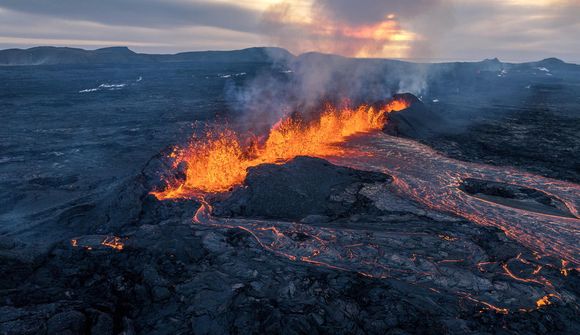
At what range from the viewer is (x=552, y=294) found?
8.06 meters

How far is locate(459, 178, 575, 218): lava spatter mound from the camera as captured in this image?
517 inches

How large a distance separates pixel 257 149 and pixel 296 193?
6343 millimetres

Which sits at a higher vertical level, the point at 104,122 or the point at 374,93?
the point at 374,93

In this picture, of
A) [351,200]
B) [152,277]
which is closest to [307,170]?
[351,200]

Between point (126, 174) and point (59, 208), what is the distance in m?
4.49

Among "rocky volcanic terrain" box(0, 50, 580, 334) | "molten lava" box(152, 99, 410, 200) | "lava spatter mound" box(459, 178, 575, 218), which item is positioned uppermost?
"molten lava" box(152, 99, 410, 200)

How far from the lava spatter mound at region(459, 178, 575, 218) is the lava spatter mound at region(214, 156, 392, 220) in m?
3.85

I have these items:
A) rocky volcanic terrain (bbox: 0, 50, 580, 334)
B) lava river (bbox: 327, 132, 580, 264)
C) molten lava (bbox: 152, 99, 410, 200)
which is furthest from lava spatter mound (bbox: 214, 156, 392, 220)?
lava river (bbox: 327, 132, 580, 264)

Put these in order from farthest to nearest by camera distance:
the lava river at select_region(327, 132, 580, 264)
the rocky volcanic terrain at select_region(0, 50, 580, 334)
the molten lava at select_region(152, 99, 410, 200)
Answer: the molten lava at select_region(152, 99, 410, 200) → the lava river at select_region(327, 132, 580, 264) → the rocky volcanic terrain at select_region(0, 50, 580, 334)

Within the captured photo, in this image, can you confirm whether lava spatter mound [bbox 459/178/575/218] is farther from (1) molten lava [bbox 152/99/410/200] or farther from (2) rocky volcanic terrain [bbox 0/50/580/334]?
(1) molten lava [bbox 152/99/410/200]

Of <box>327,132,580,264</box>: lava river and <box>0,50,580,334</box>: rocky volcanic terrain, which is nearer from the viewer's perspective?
<box>0,50,580,334</box>: rocky volcanic terrain

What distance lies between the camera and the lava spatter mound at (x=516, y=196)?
1312cm

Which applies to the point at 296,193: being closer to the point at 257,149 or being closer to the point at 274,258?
the point at 274,258

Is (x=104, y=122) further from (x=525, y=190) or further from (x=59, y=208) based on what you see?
(x=525, y=190)
